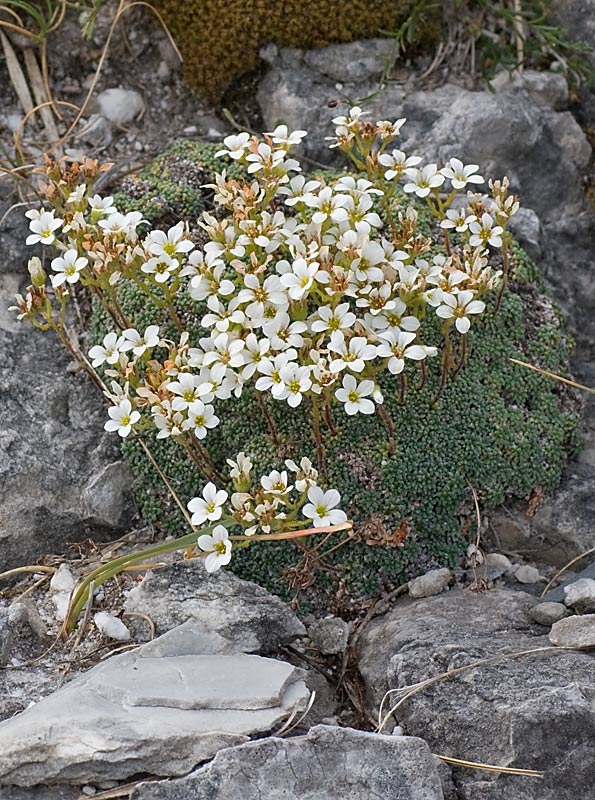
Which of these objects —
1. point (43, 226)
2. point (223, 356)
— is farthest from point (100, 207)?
point (223, 356)

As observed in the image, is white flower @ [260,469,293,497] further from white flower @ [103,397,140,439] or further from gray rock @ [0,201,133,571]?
gray rock @ [0,201,133,571]

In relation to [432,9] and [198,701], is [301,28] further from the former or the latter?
[198,701]

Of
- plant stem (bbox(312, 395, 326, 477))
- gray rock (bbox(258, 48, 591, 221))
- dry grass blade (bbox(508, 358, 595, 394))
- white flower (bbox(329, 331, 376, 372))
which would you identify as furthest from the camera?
gray rock (bbox(258, 48, 591, 221))

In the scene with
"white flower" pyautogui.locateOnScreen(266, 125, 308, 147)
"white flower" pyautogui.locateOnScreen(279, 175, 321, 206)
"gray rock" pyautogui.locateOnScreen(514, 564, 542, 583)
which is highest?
"white flower" pyautogui.locateOnScreen(266, 125, 308, 147)

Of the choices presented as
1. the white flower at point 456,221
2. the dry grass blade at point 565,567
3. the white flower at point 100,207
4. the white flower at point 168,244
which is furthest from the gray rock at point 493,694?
the white flower at point 100,207

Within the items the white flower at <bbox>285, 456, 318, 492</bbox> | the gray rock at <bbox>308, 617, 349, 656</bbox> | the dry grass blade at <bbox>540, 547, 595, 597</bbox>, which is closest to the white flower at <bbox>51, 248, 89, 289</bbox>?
the white flower at <bbox>285, 456, 318, 492</bbox>

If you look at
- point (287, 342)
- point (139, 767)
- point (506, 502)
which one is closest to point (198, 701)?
point (139, 767)
